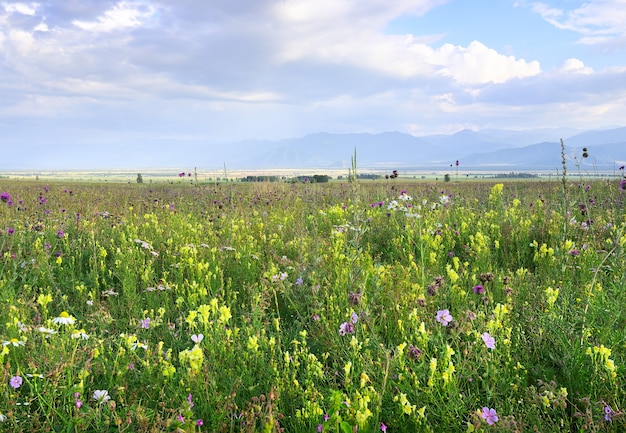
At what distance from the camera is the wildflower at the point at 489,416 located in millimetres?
1790

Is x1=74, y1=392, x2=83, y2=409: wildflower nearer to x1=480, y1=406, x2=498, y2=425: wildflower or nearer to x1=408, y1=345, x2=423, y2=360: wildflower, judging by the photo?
x1=408, y1=345, x2=423, y2=360: wildflower

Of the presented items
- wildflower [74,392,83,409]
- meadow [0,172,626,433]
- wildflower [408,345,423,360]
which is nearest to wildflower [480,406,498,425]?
meadow [0,172,626,433]

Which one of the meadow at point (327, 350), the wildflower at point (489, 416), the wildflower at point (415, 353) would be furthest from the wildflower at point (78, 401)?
the wildflower at point (489, 416)

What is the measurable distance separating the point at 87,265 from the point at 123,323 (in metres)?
1.72

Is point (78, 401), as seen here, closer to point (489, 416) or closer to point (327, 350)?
point (327, 350)

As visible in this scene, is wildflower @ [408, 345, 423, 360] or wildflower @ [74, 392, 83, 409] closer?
wildflower @ [74, 392, 83, 409]

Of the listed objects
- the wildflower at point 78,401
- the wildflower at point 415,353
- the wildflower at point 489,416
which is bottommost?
the wildflower at point 489,416

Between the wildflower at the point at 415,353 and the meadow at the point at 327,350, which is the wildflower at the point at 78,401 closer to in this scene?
the meadow at the point at 327,350

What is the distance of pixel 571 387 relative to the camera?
2268mm

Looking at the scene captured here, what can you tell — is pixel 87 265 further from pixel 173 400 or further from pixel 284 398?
pixel 284 398

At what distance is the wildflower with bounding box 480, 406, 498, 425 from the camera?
1790 millimetres

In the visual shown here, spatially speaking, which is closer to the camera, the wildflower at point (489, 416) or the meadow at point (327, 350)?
the wildflower at point (489, 416)

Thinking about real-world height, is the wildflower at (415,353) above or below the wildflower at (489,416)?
above

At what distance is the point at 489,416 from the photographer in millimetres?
1824
